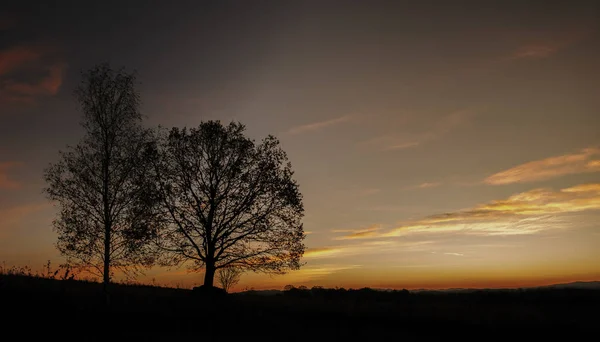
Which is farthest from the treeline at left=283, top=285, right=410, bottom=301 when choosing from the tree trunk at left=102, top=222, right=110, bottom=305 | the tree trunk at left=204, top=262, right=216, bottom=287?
the tree trunk at left=102, top=222, right=110, bottom=305

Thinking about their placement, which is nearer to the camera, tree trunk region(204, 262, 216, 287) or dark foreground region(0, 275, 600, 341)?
dark foreground region(0, 275, 600, 341)

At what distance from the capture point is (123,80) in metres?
36.6

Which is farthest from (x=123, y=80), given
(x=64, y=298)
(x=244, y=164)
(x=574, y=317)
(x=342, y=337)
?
(x=574, y=317)

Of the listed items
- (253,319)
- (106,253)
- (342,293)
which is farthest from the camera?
(342,293)

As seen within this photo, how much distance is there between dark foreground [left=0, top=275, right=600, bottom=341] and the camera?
19.3 m

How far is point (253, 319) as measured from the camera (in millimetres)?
24391

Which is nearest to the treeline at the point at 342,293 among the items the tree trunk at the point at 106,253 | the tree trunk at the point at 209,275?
the tree trunk at the point at 209,275

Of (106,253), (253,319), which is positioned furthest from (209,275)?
(253,319)

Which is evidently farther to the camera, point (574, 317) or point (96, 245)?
point (96, 245)

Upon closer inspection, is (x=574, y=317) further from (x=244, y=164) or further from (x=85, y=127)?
(x=85, y=127)

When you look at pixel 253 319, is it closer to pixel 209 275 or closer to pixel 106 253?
pixel 209 275

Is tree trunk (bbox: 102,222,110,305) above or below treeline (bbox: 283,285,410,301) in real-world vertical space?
above

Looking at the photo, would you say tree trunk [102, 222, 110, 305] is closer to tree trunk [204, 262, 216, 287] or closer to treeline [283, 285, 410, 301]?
tree trunk [204, 262, 216, 287]

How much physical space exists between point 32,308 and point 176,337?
655cm
